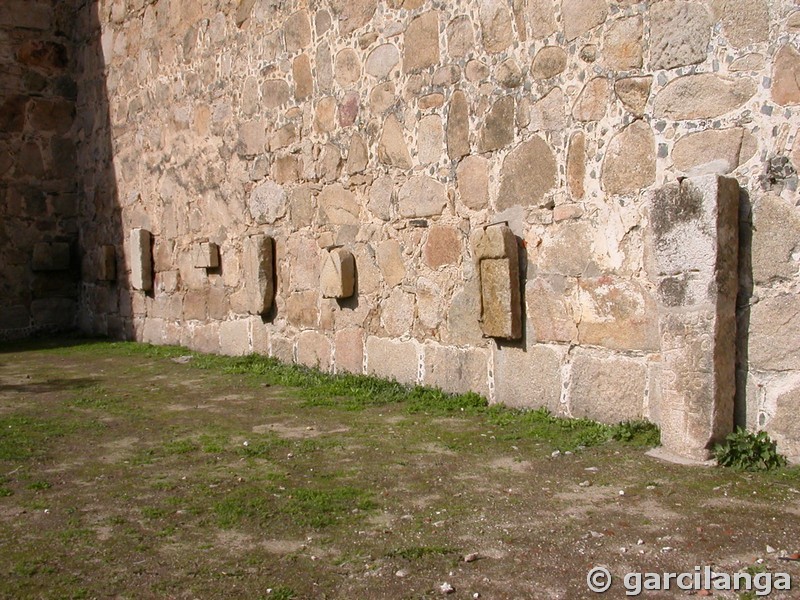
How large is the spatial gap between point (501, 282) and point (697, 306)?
1331 mm

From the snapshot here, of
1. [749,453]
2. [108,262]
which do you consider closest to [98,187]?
[108,262]

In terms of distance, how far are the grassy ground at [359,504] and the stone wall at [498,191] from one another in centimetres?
39

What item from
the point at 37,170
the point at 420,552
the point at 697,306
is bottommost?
the point at 420,552

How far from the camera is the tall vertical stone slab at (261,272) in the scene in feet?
22.6

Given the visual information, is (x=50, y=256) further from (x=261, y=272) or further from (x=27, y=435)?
→ (x=27, y=435)

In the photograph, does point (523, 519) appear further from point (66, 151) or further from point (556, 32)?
point (66, 151)

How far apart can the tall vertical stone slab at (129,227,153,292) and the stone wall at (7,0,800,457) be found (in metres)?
0.07

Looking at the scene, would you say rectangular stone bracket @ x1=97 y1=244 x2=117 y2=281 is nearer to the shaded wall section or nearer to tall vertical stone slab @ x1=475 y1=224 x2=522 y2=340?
the shaded wall section

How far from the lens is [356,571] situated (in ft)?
9.02

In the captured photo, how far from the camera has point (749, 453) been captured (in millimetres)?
3629

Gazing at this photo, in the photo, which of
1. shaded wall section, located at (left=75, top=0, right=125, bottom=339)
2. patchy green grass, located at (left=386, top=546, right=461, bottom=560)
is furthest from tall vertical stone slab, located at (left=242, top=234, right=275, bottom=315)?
patchy green grass, located at (left=386, top=546, right=461, bottom=560)

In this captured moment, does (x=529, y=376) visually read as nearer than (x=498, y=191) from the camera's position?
Yes

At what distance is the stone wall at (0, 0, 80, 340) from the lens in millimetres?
9859

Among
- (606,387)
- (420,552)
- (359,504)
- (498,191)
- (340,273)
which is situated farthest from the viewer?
(340,273)
